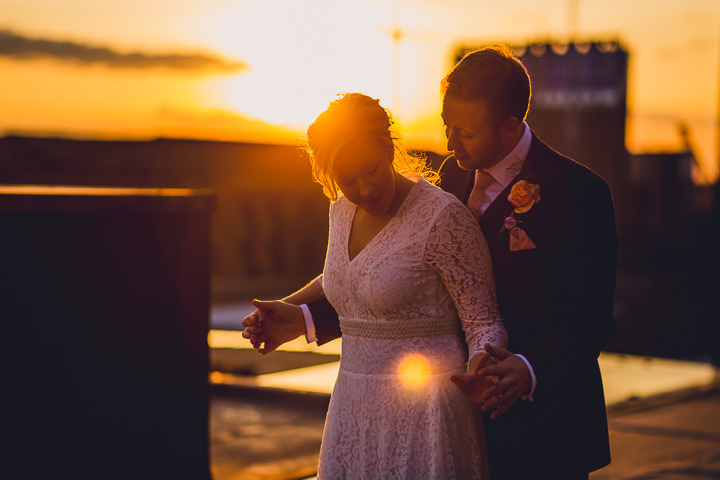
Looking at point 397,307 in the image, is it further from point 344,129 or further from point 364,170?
point 344,129

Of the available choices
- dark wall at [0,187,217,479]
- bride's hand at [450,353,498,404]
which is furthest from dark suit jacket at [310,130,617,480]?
dark wall at [0,187,217,479]

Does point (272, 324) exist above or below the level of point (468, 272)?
below

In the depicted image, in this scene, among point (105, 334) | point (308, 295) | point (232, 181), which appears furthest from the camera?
point (232, 181)

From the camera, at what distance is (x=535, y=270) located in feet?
7.72

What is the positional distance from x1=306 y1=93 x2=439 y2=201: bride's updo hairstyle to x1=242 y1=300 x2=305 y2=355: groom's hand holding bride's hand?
0.41 metres

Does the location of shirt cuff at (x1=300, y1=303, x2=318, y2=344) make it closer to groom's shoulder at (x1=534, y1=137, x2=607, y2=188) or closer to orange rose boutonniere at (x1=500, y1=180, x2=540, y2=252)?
orange rose boutonniere at (x1=500, y1=180, x2=540, y2=252)

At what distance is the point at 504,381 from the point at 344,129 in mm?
738

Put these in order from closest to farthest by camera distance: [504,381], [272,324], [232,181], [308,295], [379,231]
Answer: [504,381] < [379,231] < [272,324] < [308,295] < [232,181]

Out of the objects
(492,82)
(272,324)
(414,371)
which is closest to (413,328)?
(414,371)

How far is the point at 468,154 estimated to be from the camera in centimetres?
245

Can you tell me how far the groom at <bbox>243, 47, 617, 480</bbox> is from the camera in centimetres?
227

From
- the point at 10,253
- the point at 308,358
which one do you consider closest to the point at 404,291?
the point at 10,253

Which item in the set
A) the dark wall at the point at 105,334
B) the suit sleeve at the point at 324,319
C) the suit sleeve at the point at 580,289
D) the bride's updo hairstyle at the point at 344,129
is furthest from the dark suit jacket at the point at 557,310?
the dark wall at the point at 105,334

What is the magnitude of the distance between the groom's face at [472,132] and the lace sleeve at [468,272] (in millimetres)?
154
